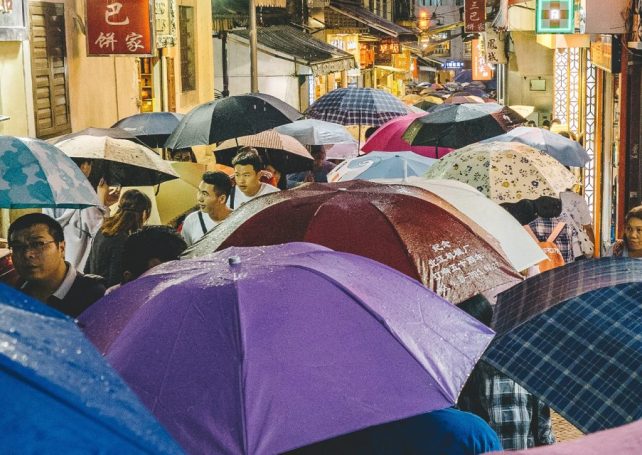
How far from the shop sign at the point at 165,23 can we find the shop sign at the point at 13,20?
5499 millimetres

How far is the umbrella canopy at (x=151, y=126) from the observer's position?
1277cm

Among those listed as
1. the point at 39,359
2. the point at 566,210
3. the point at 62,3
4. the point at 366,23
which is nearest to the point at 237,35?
the point at 366,23

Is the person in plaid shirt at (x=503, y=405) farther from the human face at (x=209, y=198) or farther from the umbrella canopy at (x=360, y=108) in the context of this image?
the umbrella canopy at (x=360, y=108)

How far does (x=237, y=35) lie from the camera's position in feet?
88.5

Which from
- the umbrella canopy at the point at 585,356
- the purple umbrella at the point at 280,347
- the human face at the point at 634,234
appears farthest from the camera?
the human face at the point at 634,234

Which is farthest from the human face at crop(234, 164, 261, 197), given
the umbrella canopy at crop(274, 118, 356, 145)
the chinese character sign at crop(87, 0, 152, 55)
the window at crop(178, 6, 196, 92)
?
the window at crop(178, 6, 196, 92)

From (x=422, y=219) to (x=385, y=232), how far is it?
0.72 ft

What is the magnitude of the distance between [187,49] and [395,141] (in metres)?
8.20

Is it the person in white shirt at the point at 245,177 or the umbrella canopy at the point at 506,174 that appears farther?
the person in white shirt at the point at 245,177

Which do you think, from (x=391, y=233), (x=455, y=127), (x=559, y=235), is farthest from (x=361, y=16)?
(x=391, y=233)

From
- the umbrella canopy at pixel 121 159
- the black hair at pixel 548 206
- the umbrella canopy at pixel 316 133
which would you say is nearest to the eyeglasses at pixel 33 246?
the umbrella canopy at pixel 121 159

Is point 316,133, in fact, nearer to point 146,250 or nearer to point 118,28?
point 118,28

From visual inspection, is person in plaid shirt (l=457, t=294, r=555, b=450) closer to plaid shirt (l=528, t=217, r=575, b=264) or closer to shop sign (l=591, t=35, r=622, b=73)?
plaid shirt (l=528, t=217, r=575, b=264)

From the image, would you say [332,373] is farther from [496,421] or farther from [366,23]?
[366,23]
